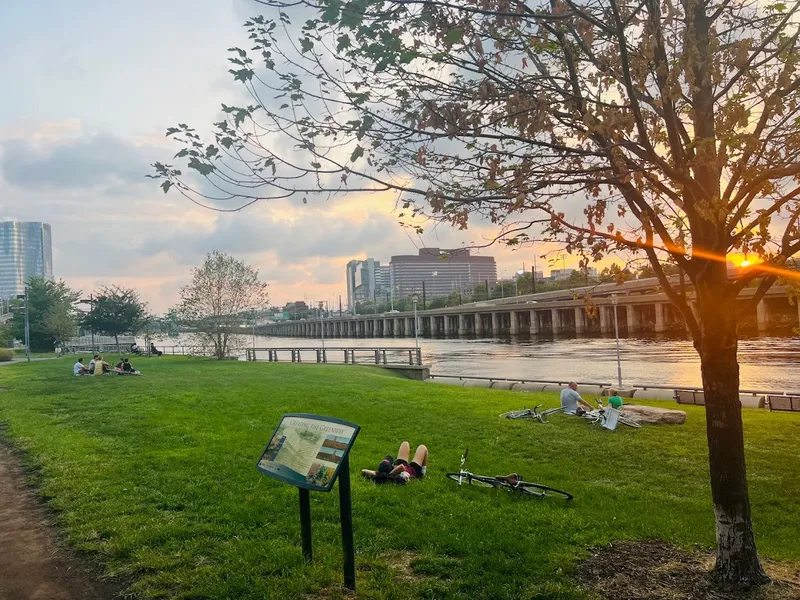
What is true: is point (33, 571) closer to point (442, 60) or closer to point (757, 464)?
point (442, 60)

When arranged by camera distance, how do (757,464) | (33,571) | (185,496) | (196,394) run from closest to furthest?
1. (33,571)
2. (185,496)
3. (757,464)
4. (196,394)

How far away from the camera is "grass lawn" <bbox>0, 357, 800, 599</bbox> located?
4.93 meters

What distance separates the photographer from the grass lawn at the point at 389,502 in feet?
16.2

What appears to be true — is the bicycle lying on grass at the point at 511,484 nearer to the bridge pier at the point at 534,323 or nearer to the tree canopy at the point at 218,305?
the tree canopy at the point at 218,305

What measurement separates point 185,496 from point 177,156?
4.57m

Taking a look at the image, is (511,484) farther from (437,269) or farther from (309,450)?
(437,269)

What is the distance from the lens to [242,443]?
10.2m

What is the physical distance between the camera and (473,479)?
→ 788cm

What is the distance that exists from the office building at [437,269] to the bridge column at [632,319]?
25550 mm

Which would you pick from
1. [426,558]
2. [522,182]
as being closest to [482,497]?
[426,558]

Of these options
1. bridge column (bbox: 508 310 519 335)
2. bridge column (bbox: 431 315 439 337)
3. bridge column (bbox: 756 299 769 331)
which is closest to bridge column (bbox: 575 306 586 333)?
bridge column (bbox: 508 310 519 335)

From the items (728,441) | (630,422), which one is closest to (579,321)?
(630,422)

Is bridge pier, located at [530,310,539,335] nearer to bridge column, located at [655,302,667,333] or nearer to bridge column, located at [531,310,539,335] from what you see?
bridge column, located at [531,310,539,335]

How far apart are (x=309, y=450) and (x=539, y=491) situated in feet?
12.6
